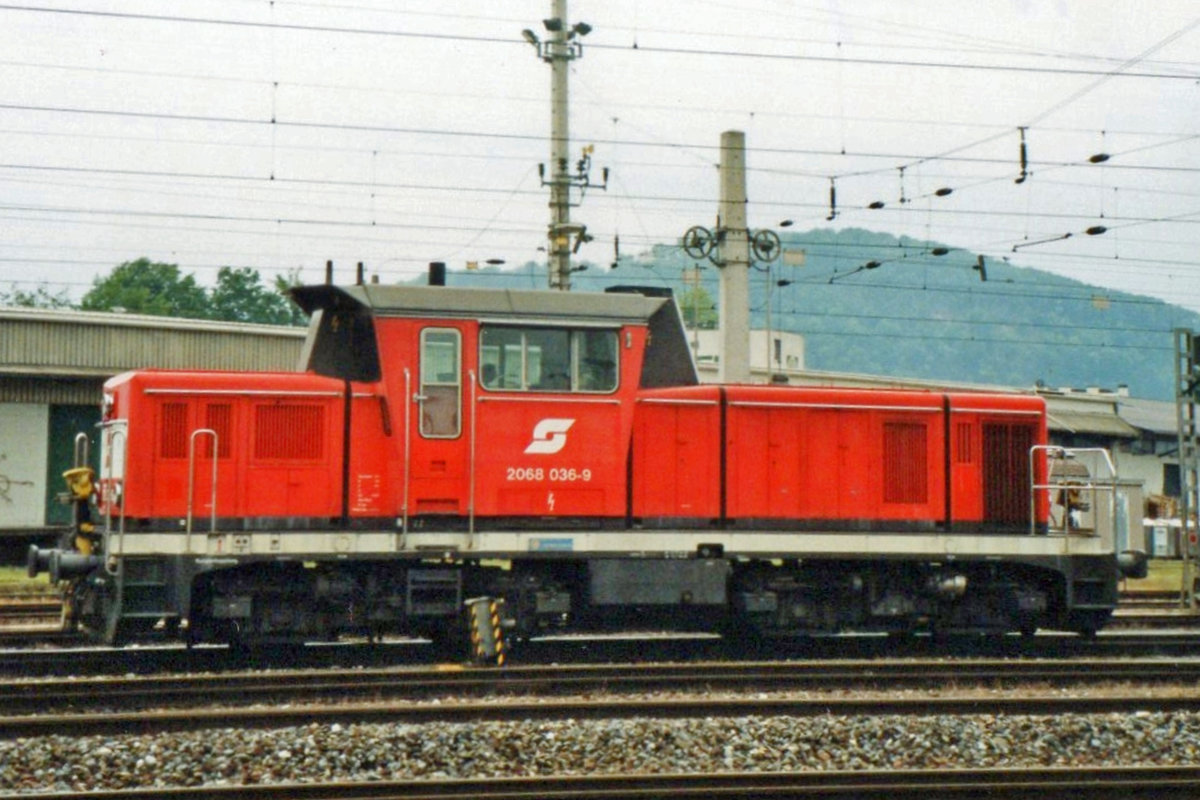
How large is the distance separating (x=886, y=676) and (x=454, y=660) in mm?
4420

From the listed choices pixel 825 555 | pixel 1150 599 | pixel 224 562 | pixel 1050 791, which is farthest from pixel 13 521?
pixel 1050 791

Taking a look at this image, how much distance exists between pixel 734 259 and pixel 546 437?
13.2m

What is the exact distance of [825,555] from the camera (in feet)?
44.3

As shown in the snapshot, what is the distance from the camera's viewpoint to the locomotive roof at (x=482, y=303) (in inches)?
494

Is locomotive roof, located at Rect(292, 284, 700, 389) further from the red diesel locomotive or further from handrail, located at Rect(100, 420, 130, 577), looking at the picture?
handrail, located at Rect(100, 420, 130, 577)

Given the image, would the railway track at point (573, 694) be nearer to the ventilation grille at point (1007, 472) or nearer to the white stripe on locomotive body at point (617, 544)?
the white stripe on locomotive body at point (617, 544)

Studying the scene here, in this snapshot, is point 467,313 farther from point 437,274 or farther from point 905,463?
point 905,463

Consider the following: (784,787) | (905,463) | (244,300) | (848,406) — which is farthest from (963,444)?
(244,300)

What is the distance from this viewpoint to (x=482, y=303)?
41.3 feet

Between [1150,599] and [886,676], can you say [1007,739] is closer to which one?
[886,676]

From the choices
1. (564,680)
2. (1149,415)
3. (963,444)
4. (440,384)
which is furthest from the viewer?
(1149,415)

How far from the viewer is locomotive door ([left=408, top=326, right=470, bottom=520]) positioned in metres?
12.6

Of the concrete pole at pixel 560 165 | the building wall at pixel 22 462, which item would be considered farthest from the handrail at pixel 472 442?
the building wall at pixel 22 462

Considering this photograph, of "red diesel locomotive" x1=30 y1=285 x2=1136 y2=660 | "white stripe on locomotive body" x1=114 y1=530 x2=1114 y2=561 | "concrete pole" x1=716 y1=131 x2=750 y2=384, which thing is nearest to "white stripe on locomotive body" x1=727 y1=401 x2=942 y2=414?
"red diesel locomotive" x1=30 y1=285 x2=1136 y2=660
